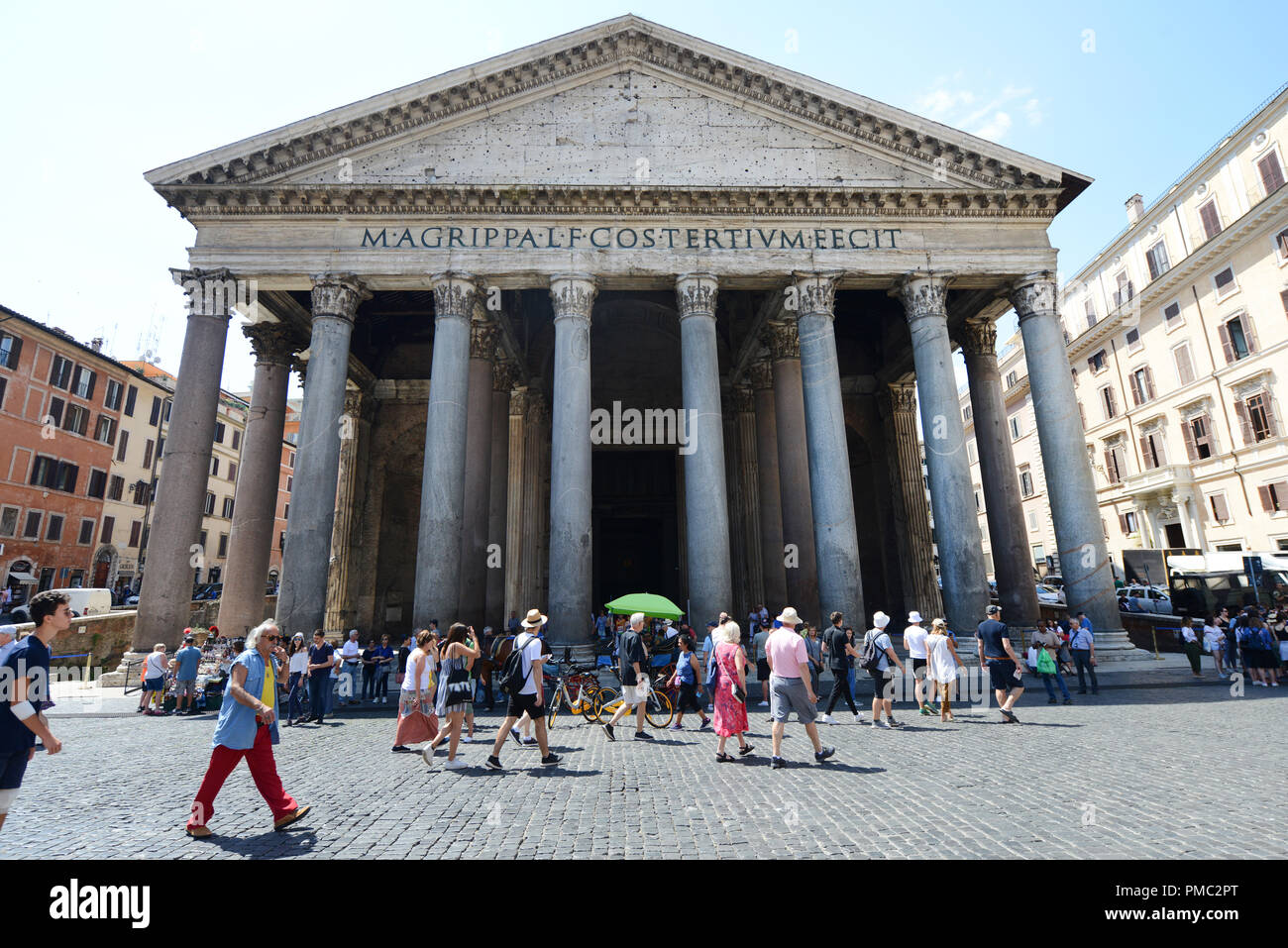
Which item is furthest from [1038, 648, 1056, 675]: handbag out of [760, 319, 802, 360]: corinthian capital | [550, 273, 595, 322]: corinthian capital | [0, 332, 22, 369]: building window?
[0, 332, 22, 369]: building window

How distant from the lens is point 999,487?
15.8 meters

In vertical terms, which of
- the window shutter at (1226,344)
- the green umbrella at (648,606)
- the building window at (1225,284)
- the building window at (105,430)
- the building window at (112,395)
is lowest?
the green umbrella at (648,606)

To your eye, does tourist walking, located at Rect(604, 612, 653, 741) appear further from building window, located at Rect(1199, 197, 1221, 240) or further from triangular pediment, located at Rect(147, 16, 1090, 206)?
building window, located at Rect(1199, 197, 1221, 240)

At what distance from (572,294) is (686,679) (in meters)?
8.79

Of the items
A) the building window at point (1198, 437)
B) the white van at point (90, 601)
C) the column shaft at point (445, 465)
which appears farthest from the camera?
the building window at point (1198, 437)

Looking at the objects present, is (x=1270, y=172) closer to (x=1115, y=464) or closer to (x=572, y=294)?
(x=1115, y=464)

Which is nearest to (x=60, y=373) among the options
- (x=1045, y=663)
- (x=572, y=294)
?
(x=572, y=294)

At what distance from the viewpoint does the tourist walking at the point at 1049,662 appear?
978 cm

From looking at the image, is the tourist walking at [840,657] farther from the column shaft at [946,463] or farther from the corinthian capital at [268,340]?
the corinthian capital at [268,340]

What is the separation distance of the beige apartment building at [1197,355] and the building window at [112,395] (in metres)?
51.5

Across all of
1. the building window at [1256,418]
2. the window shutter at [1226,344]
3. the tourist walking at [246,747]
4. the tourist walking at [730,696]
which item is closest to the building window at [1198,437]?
the building window at [1256,418]

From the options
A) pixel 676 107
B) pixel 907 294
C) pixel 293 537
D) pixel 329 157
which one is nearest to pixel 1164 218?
pixel 907 294

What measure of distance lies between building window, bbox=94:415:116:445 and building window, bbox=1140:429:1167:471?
172 feet
